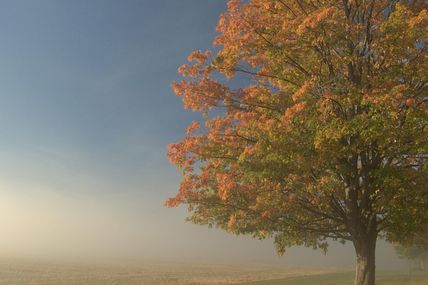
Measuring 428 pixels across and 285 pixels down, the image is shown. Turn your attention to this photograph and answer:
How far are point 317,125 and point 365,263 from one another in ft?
19.2

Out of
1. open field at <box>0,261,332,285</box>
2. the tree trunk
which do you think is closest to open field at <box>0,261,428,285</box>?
open field at <box>0,261,332,285</box>

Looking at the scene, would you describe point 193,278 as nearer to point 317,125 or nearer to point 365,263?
point 365,263

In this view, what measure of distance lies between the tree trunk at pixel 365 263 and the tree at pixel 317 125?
4 centimetres

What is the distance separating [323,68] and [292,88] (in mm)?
1623

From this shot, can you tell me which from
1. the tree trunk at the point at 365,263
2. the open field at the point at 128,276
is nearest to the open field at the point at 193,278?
the open field at the point at 128,276

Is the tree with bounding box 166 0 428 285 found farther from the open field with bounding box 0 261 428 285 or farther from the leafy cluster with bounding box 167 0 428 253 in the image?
the open field with bounding box 0 261 428 285

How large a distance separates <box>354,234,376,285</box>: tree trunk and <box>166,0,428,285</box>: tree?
0.04m

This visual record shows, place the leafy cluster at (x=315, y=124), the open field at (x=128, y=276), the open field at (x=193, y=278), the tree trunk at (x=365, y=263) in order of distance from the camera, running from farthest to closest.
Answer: the open field at (x=128, y=276) < the open field at (x=193, y=278) < the tree trunk at (x=365, y=263) < the leafy cluster at (x=315, y=124)

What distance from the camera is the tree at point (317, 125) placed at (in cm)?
1148

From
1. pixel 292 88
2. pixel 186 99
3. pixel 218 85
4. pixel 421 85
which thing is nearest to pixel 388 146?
Answer: pixel 421 85

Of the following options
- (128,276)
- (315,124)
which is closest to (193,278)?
(128,276)

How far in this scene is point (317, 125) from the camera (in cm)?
1155

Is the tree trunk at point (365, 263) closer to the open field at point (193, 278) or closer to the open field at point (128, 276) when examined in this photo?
the open field at point (193, 278)

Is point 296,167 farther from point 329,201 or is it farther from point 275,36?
point 275,36
